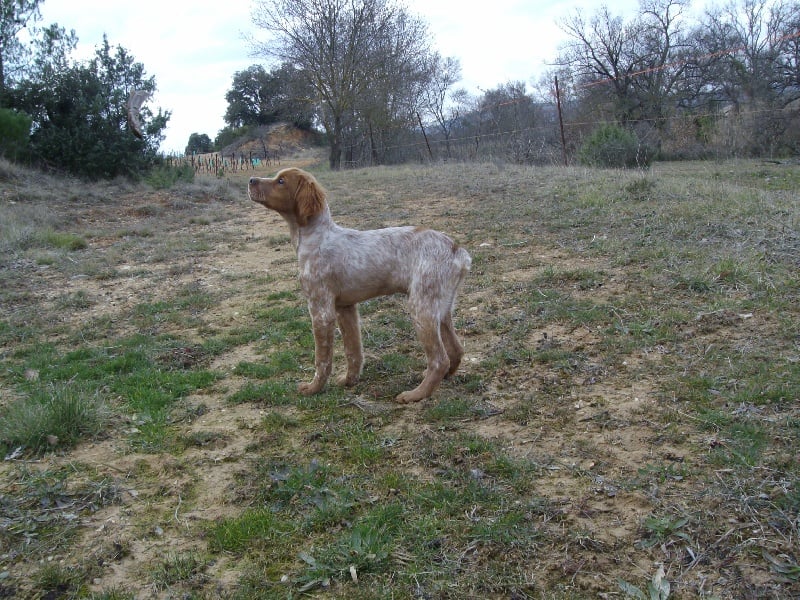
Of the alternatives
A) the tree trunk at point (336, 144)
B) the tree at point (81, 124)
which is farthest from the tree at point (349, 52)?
the tree at point (81, 124)

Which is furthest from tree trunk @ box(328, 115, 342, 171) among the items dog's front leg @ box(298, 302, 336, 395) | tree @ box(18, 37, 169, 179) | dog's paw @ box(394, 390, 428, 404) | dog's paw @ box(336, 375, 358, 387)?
dog's paw @ box(394, 390, 428, 404)

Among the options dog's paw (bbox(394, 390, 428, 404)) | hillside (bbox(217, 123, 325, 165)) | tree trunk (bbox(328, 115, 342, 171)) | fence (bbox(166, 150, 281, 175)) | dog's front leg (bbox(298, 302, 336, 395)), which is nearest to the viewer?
dog's paw (bbox(394, 390, 428, 404))

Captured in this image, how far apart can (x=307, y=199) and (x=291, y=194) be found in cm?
15

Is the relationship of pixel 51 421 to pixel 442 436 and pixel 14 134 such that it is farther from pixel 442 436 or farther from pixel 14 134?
pixel 14 134

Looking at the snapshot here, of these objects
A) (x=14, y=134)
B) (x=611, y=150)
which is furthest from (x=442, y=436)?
(x=14, y=134)

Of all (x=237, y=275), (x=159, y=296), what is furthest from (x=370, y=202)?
(x=159, y=296)

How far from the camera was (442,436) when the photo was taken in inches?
159

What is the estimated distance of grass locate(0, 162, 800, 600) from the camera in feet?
9.33

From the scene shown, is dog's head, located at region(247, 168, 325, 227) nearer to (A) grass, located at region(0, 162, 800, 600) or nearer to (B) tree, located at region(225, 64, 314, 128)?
(A) grass, located at region(0, 162, 800, 600)

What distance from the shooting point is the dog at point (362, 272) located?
4660mm

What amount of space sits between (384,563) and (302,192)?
2994 mm

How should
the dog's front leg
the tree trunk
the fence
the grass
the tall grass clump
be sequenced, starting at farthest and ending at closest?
the tree trunk
the fence
the dog's front leg
the tall grass clump
the grass

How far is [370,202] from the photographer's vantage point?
1471cm

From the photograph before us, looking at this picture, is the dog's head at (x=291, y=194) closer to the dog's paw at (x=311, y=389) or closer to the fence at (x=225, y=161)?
the dog's paw at (x=311, y=389)
